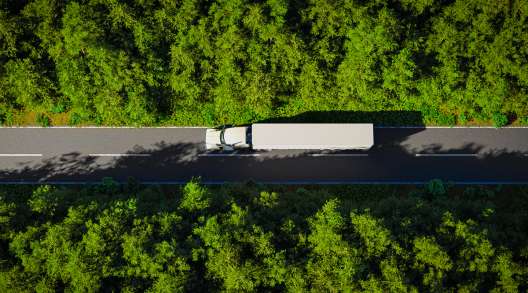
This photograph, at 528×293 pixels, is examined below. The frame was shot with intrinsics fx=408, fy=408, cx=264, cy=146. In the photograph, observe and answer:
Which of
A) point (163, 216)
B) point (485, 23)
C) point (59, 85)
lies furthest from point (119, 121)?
point (485, 23)

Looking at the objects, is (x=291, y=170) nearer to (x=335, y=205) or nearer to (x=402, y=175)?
(x=335, y=205)

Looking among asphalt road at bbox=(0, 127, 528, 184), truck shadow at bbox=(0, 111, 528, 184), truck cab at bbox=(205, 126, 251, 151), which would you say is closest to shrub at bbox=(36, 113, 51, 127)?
asphalt road at bbox=(0, 127, 528, 184)

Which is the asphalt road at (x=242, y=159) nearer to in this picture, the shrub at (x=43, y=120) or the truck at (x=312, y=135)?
the shrub at (x=43, y=120)

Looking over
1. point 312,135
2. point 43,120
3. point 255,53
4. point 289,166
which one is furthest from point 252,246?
point 43,120

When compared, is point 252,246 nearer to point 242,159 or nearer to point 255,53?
point 242,159

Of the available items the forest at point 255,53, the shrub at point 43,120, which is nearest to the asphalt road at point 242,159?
the shrub at point 43,120

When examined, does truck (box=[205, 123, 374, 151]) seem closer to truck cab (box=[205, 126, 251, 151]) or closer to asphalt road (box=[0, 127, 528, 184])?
truck cab (box=[205, 126, 251, 151])
